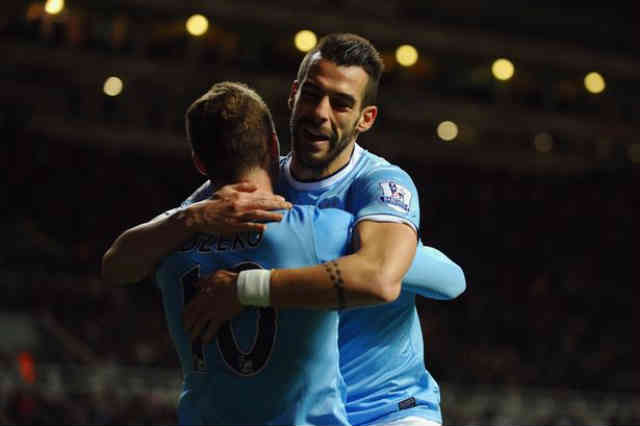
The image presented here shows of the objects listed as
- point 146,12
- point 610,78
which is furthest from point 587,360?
point 146,12

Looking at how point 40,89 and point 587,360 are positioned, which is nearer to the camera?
point 587,360

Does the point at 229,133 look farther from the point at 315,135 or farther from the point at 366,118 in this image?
the point at 366,118

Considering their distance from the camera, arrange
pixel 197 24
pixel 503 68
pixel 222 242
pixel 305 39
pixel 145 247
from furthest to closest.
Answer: pixel 503 68 → pixel 305 39 → pixel 197 24 → pixel 145 247 → pixel 222 242

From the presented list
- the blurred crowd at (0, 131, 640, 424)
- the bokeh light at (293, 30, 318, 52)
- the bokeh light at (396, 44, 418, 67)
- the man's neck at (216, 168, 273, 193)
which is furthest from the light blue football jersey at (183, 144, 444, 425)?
the bokeh light at (396, 44, 418, 67)

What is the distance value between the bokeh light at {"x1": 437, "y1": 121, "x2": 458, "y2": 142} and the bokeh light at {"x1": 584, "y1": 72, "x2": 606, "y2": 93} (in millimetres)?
3933

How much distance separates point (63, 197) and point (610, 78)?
1558 cm

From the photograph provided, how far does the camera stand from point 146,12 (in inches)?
948

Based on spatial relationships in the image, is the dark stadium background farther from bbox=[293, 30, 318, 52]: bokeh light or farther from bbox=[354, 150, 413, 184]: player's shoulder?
bbox=[354, 150, 413, 184]: player's shoulder

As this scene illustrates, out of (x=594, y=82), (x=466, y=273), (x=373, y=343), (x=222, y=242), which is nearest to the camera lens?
(x=222, y=242)

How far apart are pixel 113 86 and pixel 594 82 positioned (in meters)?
13.5

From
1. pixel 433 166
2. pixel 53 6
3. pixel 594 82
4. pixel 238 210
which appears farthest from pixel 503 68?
pixel 238 210

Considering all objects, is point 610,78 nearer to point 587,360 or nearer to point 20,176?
point 587,360

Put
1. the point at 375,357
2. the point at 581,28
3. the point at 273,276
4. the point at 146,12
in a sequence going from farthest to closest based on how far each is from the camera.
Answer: the point at 581,28, the point at 146,12, the point at 375,357, the point at 273,276

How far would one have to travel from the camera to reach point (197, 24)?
24.6m
